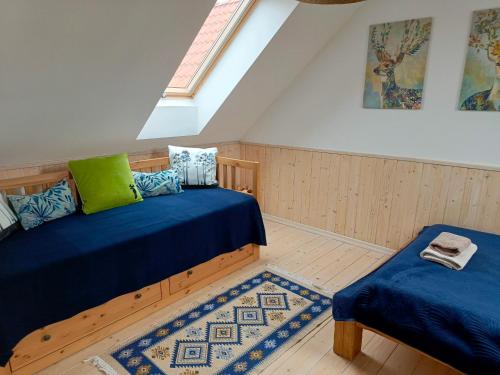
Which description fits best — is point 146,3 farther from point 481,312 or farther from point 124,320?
point 481,312

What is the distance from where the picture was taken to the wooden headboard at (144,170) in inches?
94.1

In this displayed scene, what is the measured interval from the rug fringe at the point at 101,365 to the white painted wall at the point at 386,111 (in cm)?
252

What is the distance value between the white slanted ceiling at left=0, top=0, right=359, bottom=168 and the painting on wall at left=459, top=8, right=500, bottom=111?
0.96m

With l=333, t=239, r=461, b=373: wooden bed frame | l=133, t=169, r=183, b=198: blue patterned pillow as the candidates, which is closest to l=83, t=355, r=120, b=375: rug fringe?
l=333, t=239, r=461, b=373: wooden bed frame

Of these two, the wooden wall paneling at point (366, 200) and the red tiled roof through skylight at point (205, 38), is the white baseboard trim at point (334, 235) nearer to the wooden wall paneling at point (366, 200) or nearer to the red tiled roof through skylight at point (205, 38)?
the wooden wall paneling at point (366, 200)

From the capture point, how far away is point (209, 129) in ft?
11.5

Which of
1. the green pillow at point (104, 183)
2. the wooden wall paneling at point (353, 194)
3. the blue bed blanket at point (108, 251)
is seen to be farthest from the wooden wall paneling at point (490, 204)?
the green pillow at point (104, 183)

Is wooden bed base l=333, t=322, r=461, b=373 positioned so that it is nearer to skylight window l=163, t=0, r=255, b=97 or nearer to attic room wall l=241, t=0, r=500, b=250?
attic room wall l=241, t=0, r=500, b=250

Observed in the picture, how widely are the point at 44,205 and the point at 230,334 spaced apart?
1.46 meters

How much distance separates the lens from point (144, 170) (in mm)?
3137

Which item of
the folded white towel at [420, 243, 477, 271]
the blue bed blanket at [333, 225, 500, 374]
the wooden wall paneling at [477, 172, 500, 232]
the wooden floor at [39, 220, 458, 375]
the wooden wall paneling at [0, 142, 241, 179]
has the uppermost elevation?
the wooden wall paneling at [0, 142, 241, 179]

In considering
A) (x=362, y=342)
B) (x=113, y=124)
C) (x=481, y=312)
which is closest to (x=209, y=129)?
(x=113, y=124)

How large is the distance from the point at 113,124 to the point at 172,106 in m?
0.69

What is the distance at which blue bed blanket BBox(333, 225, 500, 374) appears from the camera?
150cm
